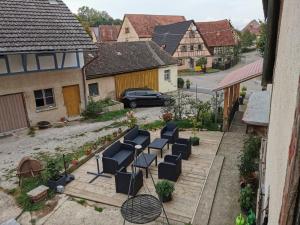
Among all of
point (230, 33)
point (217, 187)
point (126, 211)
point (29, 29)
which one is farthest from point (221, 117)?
point (230, 33)

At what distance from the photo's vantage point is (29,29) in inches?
604

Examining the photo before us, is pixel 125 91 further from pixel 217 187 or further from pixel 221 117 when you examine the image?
pixel 217 187

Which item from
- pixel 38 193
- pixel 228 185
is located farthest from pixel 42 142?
pixel 228 185

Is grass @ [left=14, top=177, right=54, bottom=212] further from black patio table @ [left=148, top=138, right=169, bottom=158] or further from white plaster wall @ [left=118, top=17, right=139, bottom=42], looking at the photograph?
white plaster wall @ [left=118, top=17, right=139, bottom=42]

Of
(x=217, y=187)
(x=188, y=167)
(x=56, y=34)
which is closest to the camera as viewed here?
(x=217, y=187)

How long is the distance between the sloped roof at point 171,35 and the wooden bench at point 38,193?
31860 mm

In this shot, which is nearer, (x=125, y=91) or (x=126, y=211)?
(x=126, y=211)

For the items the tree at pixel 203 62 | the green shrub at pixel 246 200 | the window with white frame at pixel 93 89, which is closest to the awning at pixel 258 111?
the green shrub at pixel 246 200

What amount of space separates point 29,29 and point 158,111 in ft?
33.0

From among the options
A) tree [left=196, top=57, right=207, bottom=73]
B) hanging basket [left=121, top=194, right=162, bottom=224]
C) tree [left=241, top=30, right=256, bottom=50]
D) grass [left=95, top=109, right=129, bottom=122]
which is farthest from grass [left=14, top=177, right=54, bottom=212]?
tree [left=241, top=30, right=256, bottom=50]

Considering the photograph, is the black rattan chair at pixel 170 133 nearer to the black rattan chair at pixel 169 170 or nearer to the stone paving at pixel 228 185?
the stone paving at pixel 228 185

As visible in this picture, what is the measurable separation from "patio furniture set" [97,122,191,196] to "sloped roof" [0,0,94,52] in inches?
316

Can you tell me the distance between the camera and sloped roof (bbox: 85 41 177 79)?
829 inches

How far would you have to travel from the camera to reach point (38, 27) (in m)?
15.9
